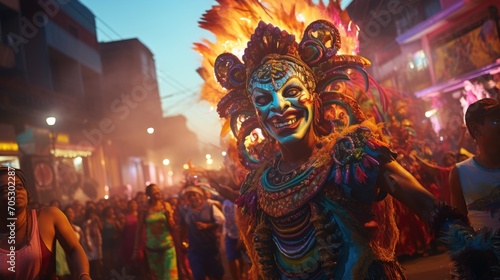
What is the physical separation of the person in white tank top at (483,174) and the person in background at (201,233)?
16.5 feet

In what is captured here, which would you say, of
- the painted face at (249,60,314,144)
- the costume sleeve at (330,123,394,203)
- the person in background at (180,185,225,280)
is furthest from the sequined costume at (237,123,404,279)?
the person in background at (180,185,225,280)

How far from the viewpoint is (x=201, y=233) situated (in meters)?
7.97

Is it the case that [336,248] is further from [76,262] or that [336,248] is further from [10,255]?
[10,255]

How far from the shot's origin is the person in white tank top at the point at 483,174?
3.46 metres

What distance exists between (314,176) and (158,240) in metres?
5.48

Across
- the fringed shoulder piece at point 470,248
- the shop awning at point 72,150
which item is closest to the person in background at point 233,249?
the fringed shoulder piece at point 470,248

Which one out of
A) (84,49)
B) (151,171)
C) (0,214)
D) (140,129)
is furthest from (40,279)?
(151,171)

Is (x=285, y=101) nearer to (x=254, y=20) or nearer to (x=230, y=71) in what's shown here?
(x=230, y=71)

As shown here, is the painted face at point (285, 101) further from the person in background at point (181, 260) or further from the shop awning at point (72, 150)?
the shop awning at point (72, 150)

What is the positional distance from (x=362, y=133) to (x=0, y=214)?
8.33 feet

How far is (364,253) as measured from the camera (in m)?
2.70

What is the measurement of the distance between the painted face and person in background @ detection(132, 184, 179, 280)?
5202 mm

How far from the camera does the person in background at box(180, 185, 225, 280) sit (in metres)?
7.82

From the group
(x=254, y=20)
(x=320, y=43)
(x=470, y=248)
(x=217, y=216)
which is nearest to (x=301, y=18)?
(x=254, y=20)
